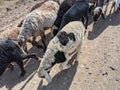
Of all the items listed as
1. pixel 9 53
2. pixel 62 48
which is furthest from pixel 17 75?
pixel 62 48

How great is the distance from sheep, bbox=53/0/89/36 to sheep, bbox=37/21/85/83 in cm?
83

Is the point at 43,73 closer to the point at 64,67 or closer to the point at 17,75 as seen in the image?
the point at 64,67

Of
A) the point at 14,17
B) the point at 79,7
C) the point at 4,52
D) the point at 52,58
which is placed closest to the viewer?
the point at 52,58

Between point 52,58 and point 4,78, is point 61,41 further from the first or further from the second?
point 4,78

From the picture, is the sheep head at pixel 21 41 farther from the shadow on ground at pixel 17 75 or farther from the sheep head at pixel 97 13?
the sheep head at pixel 97 13

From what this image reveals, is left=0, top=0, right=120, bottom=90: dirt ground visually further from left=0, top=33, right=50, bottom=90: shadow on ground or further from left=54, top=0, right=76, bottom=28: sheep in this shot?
left=54, top=0, right=76, bottom=28: sheep

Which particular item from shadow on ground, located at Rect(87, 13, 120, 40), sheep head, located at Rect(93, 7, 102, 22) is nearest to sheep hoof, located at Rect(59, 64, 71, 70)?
shadow on ground, located at Rect(87, 13, 120, 40)

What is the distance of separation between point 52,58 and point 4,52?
4.51ft

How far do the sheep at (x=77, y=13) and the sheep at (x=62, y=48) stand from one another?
835 mm

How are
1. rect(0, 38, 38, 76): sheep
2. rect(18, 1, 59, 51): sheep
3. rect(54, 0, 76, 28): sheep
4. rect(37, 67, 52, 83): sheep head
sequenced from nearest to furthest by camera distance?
rect(37, 67, 52, 83): sheep head → rect(0, 38, 38, 76): sheep → rect(18, 1, 59, 51): sheep → rect(54, 0, 76, 28): sheep

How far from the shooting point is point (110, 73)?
7863 mm

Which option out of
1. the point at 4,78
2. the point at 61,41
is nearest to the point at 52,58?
the point at 61,41

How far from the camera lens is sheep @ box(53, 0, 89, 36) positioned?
925 cm

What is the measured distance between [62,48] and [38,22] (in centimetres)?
181
